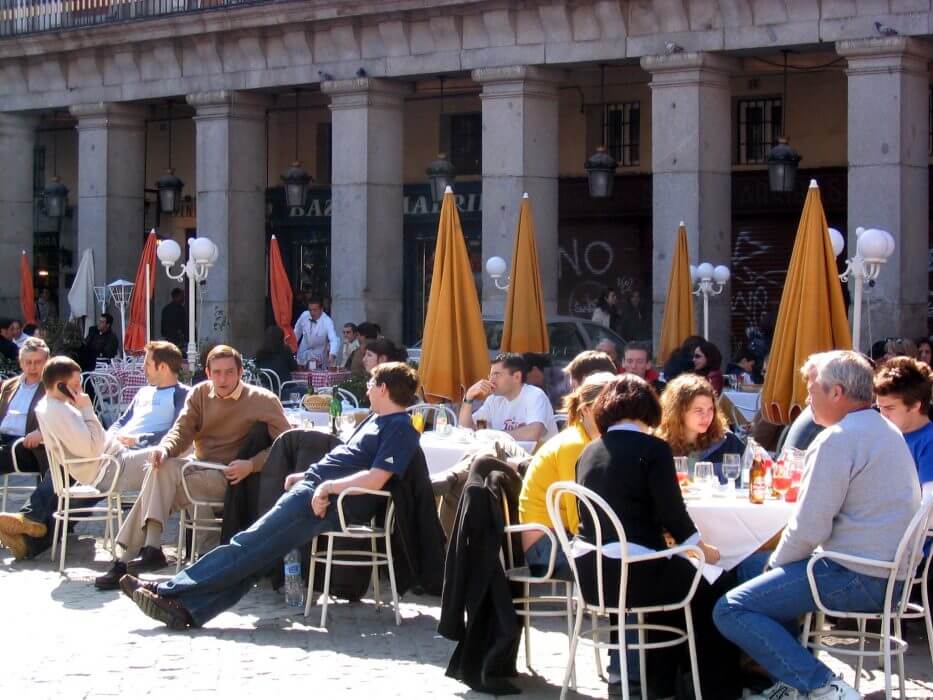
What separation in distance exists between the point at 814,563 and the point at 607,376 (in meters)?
1.68

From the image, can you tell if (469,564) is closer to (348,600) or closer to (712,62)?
(348,600)

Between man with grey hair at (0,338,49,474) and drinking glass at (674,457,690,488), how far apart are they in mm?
5647

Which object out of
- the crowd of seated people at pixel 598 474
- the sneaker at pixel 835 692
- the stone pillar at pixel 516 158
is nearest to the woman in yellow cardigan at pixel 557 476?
the crowd of seated people at pixel 598 474

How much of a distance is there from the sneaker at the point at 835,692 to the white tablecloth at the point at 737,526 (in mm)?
1031

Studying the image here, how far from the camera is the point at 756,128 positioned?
1035 inches

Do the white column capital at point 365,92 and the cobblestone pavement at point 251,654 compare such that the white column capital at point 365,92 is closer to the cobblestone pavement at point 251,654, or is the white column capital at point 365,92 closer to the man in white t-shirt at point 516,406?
the man in white t-shirt at point 516,406

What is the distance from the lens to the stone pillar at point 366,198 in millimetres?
24859

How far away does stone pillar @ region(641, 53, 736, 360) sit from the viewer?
21703 mm

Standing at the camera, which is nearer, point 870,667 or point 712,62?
point 870,667

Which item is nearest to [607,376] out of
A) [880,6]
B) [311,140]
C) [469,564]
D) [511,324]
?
[469,564]

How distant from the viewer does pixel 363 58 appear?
24.8 metres

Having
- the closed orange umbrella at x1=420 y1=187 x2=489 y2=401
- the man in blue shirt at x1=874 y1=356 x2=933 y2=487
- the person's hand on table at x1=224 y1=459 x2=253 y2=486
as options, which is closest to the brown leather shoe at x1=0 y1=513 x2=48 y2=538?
the person's hand on table at x1=224 y1=459 x2=253 y2=486

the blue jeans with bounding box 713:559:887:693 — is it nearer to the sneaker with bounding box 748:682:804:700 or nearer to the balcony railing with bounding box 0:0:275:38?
the sneaker with bounding box 748:682:804:700

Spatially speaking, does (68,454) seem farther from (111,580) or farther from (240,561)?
(240,561)
